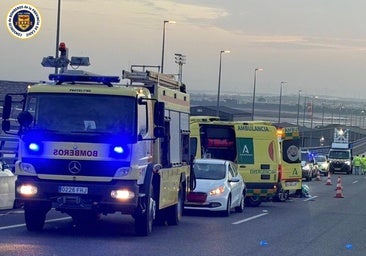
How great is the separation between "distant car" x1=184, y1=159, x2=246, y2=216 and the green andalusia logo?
11683 mm

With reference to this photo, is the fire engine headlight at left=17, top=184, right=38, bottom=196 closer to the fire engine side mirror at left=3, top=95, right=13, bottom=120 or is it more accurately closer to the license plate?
the license plate

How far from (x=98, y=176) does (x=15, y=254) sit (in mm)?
3152

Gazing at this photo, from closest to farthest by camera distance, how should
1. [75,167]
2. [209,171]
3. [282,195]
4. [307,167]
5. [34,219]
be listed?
1. [75,167]
2. [34,219]
3. [209,171]
4. [282,195]
5. [307,167]

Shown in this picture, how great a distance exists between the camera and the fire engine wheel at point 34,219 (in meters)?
17.2

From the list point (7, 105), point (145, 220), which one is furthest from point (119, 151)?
point (7, 105)

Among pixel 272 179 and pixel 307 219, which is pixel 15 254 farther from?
pixel 272 179

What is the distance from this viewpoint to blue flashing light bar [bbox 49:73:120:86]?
17.2m

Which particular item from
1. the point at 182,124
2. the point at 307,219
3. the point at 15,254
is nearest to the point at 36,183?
the point at 15,254

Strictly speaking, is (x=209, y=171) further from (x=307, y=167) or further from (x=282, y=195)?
(x=307, y=167)

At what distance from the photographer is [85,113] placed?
16609 millimetres

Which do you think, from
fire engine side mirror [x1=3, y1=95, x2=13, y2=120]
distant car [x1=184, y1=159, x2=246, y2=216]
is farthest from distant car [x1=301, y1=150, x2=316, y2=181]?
fire engine side mirror [x1=3, y1=95, x2=13, y2=120]

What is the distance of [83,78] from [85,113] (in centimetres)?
99

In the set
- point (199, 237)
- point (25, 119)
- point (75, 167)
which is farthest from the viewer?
point (199, 237)

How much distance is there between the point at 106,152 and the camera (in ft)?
53.8
